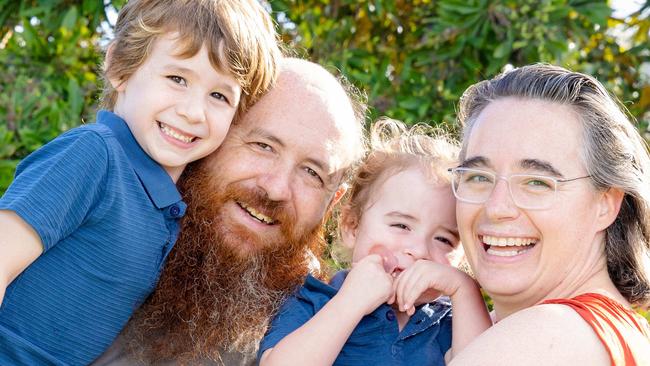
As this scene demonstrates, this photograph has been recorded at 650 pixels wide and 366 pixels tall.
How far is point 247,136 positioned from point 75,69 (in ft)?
7.73

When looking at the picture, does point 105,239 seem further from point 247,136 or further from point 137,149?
point 247,136

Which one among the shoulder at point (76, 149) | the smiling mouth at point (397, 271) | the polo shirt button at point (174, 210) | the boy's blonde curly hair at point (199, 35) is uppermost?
the boy's blonde curly hair at point (199, 35)

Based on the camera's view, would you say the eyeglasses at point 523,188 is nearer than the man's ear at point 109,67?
Yes

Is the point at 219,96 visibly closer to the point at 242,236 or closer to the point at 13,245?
the point at 242,236

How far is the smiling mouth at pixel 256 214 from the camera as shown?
3.32 m

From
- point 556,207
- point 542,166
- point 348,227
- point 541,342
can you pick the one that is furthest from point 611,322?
point 348,227

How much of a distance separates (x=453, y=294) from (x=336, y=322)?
1.32 ft

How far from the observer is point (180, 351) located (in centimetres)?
323

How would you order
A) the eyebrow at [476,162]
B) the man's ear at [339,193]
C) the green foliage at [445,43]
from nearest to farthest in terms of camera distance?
the eyebrow at [476,162]
the man's ear at [339,193]
the green foliage at [445,43]

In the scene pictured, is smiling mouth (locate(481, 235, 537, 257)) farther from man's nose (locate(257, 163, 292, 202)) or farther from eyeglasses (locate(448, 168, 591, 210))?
man's nose (locate(257, 163, 292, 202))

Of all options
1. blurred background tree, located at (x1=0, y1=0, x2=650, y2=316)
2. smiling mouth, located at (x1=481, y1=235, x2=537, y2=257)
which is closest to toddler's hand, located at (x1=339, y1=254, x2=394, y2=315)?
smiling mouth, located at (x1=481, y1=235, x2=537, y2=257)

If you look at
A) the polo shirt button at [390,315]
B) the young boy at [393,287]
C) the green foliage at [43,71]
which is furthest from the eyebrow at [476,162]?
the green foliage at [43,71]

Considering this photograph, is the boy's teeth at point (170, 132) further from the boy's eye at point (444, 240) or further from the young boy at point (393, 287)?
the boy's eye at point (444, 240)

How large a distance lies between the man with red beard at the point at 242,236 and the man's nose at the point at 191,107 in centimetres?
30
